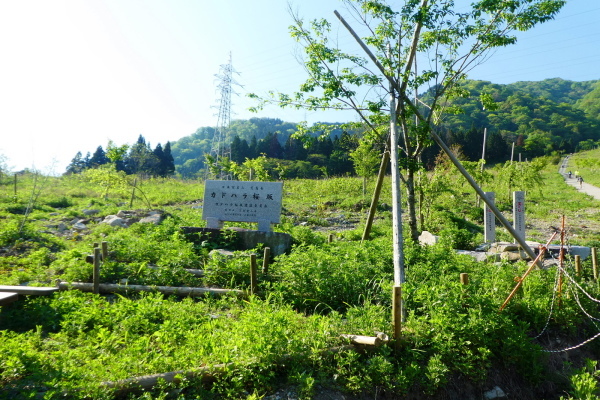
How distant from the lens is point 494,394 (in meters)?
4.59

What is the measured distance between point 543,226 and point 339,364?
1402 cm

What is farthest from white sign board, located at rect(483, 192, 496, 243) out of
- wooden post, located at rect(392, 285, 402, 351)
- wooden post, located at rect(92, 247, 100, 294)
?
wooden post, located at rect(92, 247, 100, 294)

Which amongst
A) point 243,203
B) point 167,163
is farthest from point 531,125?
point 243,203

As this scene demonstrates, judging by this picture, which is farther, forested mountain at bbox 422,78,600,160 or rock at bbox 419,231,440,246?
forested mountain at bbox 422,78,600,160

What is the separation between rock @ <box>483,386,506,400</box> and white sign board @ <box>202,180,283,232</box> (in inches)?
256

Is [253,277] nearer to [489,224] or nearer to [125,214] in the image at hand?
[489,224]

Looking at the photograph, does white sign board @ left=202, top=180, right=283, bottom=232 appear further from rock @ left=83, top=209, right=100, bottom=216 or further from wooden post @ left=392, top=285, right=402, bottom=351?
rock @ left=83, top=209, right=100, bottom=216

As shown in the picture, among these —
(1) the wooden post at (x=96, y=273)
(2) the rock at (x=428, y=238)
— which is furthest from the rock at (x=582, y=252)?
(1) the wooden post at (x=96, y=273)

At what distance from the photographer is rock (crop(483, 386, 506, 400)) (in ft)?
15.0

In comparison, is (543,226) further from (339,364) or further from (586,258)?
(339,364)

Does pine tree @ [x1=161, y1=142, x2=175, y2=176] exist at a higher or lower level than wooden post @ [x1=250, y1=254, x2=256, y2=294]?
higher

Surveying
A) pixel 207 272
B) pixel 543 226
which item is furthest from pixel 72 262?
pixel 543 226

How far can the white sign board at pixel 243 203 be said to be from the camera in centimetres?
1030

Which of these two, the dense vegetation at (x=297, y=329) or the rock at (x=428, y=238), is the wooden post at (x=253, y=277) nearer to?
the dense vegetation at (x=297, y=329)
